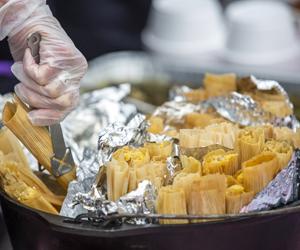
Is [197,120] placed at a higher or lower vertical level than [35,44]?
lower

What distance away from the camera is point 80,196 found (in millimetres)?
579

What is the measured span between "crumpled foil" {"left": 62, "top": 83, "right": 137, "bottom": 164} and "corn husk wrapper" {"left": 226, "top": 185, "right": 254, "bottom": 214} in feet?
0.72

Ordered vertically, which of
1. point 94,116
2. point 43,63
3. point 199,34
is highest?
point 43,63

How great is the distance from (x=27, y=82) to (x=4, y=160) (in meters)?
0.08

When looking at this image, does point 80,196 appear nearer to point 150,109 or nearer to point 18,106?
point 18,106

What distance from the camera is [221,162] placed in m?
0.59

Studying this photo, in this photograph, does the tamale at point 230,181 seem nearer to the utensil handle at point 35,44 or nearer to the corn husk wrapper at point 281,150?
the corn husk wrapper at point 281,150

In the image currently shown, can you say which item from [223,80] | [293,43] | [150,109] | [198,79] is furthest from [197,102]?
[293,43]

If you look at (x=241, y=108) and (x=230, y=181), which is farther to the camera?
(x=241, y=108)

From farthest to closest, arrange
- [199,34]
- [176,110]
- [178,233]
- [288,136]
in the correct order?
[199,34]
[176,110]
[288,136]
[178,233]

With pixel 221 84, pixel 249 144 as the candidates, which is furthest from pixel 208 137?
pixel 221 84

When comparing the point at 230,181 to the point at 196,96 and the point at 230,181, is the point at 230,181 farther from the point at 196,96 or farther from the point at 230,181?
the point at 196,96

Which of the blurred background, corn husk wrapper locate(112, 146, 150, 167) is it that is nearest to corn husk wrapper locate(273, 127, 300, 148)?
corn husk wrapper locate(112, 146, 150, 167)

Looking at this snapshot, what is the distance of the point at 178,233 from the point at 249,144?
0.11m
